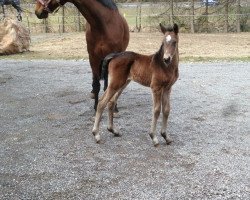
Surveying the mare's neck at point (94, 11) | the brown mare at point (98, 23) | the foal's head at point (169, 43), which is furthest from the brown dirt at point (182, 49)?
the foal's head at point (169, 43)

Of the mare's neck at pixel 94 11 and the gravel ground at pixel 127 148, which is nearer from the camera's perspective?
the gravel ground at pixel 127 148

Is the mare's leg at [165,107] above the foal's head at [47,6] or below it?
below

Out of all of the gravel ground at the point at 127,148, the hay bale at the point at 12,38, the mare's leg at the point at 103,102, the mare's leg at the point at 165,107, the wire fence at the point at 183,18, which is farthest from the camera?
the wire fence at the point at 183,18

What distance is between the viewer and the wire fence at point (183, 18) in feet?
83.3

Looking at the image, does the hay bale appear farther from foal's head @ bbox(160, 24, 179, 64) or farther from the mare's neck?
foal's head @ bbox(160, 24, 179, 64)

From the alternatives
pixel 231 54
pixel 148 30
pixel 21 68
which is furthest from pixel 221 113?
pixel 148 30

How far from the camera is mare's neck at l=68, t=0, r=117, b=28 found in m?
6.21

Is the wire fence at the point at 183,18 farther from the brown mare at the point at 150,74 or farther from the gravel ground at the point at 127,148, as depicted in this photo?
the brown mare at the point at 150,74

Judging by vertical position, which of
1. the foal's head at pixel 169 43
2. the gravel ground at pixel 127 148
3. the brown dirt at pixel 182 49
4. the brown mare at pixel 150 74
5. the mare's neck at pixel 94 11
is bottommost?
the gravel ground at pixel 127 148

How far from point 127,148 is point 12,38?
38.6 ft

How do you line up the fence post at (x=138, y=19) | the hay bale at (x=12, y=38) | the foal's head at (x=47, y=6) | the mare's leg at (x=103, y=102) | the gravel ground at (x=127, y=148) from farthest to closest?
the fence post at (x=138, y=19), the hay bale at (x=12, y=38), the foal's head at (x=47, y=6), the mare's leg at (x=103, y=102), the gravel ground at (x=127, y=148)

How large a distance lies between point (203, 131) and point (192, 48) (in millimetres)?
11408

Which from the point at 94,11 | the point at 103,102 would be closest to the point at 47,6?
the point at 94,11

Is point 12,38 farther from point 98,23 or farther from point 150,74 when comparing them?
point 150,74
